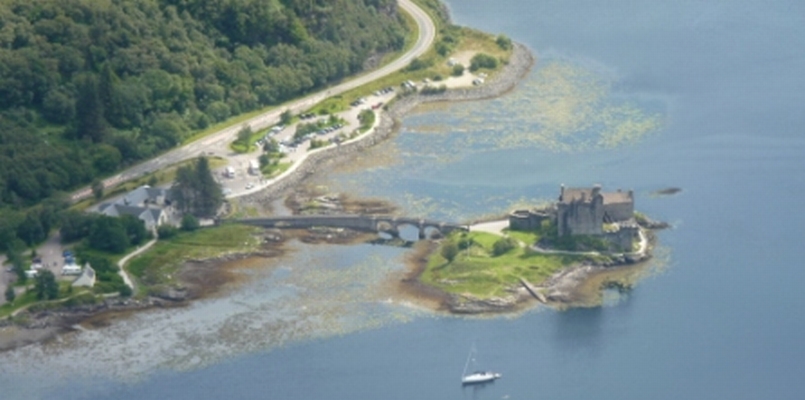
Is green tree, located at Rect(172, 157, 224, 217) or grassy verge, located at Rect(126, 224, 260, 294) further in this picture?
green tree, located at Rect(172, 157, 224, 217)

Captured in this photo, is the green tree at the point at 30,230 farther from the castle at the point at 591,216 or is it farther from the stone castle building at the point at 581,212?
the stone castle building at the point at 581,212

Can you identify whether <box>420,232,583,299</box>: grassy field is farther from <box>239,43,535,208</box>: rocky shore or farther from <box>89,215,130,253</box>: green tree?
<box>89,215,130,253</box>: green tree

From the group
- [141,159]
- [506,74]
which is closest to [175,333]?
[141,159]

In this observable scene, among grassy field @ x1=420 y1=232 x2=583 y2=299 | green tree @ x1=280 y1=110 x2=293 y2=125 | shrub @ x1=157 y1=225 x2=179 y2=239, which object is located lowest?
grassy field @ x1=420 y1=232 x2=583 y2=299

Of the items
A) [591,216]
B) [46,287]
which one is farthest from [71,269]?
[591,216]

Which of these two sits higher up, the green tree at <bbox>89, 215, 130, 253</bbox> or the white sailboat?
the green tree at <bbox>89, 215, 130, 253</bbox>

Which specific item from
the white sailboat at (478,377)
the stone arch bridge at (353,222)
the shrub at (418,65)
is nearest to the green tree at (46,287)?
the stone arch bridge at (353,222)

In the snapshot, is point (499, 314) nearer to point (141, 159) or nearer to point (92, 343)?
point (92, 343)

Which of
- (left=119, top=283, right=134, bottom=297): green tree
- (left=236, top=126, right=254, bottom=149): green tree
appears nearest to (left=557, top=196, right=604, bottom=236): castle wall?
(left=119, top=283, right=134, bottom=297): green tree
